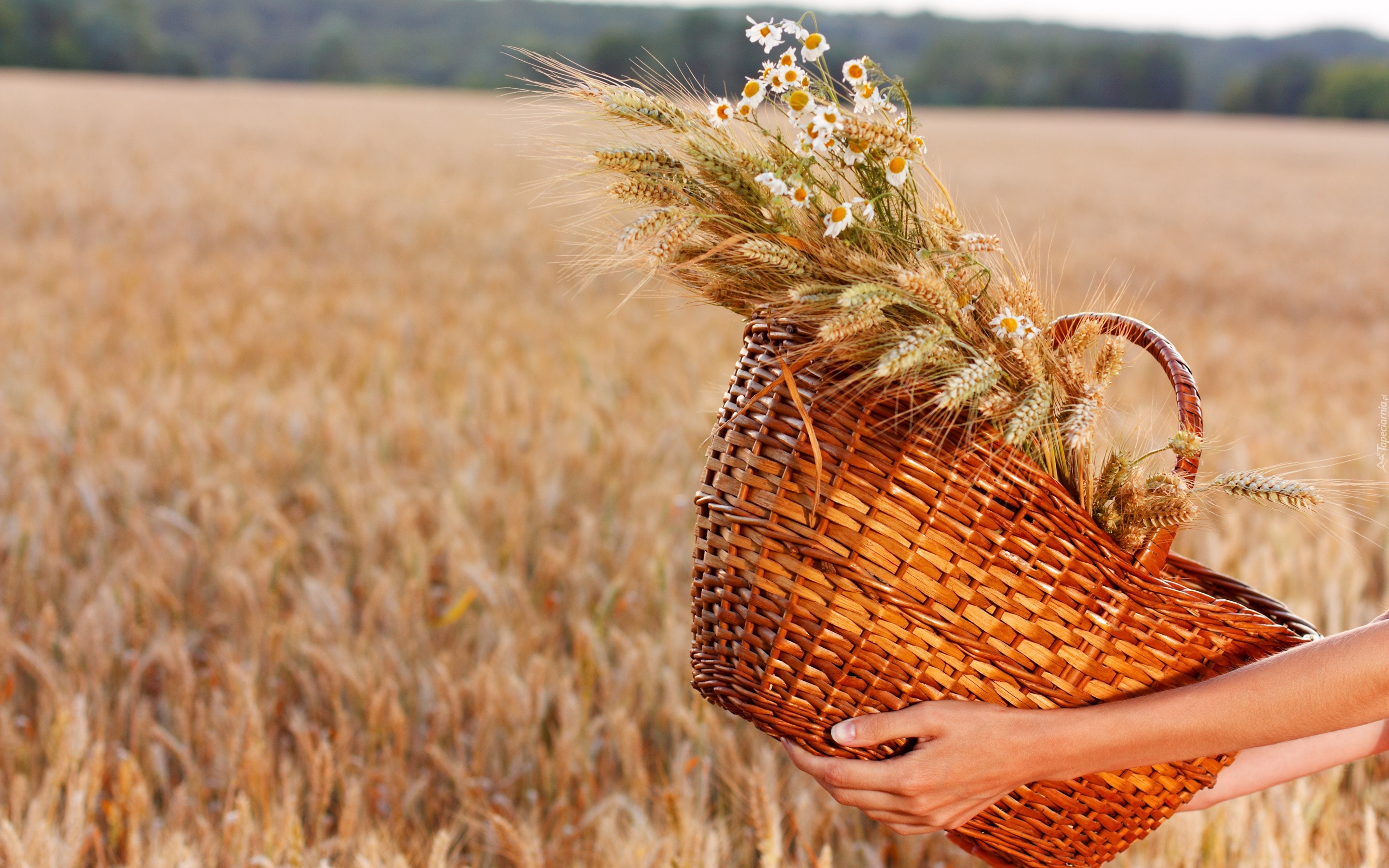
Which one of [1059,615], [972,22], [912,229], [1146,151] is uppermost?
[972,22]

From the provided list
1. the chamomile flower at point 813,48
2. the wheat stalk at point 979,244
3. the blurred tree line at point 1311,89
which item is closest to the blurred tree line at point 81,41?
the blurred tree line at point 1311,89

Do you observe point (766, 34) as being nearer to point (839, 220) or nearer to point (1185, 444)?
point (839, 220)

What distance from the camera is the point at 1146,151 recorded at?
21.1 m

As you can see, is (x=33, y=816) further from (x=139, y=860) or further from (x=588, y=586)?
(x=588, y=586)

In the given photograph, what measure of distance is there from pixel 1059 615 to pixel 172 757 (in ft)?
5.07

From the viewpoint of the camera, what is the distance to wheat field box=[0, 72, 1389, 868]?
5.05 ft

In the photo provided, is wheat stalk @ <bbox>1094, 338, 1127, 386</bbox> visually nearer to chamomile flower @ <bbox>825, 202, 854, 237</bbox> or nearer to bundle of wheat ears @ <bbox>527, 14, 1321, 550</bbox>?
bundle of wheat ears @ <bbox>527, 14, 1321, 550</bbox>

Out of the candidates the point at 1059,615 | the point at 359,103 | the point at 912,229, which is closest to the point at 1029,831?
the point at 1059,615

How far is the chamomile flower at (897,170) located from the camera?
89 cm

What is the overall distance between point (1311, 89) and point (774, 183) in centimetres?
6701

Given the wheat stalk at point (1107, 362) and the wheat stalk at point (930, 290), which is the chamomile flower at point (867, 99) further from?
the wheat stalk at point (1107, 362)

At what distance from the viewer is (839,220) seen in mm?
875

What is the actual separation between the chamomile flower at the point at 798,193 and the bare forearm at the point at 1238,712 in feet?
1.74

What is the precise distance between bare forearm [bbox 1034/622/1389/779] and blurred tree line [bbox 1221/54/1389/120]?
62096 mm
